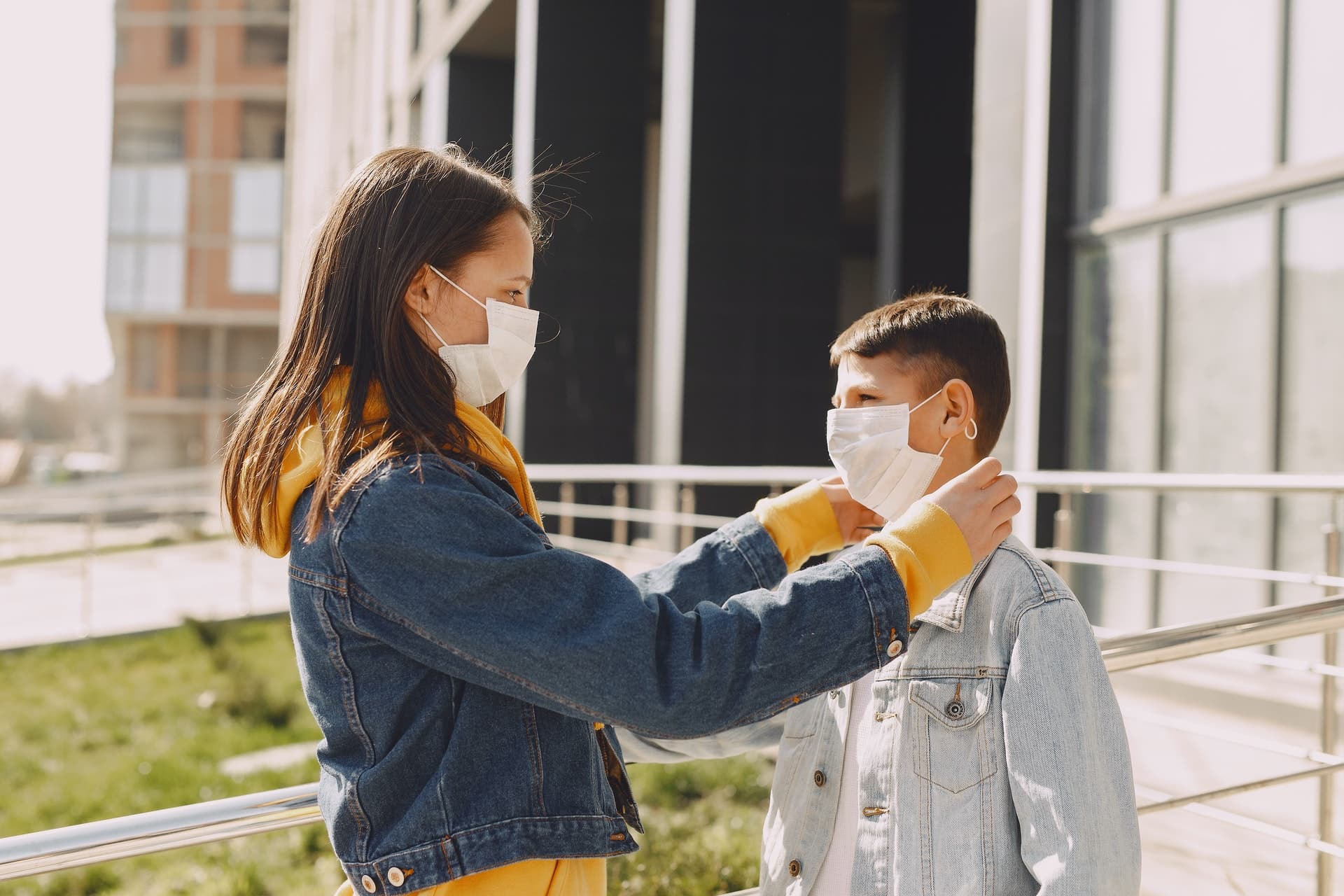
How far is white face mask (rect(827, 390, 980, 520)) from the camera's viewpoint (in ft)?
5.76

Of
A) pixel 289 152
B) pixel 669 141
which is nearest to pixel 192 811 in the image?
pixel 669 141

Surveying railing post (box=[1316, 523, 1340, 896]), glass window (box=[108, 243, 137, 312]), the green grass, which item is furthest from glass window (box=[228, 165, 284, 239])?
railing post (box=[1316, 523, 1340, 896])

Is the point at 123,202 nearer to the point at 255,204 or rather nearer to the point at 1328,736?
the point at 255,204

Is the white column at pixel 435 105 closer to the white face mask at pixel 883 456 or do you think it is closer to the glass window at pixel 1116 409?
the glass window at pixel 1116 409

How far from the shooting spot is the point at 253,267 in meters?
37.9

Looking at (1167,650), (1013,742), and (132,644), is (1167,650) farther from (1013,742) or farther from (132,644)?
(132,644)

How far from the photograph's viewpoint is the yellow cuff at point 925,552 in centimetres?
130

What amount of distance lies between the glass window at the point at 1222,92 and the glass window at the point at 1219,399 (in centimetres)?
31

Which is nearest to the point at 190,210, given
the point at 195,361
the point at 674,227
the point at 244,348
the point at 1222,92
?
the point at 244,348

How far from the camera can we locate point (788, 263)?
404 inches

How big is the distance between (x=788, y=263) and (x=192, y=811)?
9.14m

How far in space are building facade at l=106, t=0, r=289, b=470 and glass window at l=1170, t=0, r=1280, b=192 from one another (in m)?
35.1

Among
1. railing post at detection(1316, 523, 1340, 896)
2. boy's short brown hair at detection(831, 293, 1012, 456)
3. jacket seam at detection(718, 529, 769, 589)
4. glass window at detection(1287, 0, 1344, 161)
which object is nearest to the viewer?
boy's short brown hair at detection(831, 293, 1012, 456)

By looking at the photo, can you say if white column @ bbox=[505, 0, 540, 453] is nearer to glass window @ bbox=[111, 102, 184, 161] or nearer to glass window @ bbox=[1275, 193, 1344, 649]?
glass window @ bbox=[1275, 193, 1344, 649]
